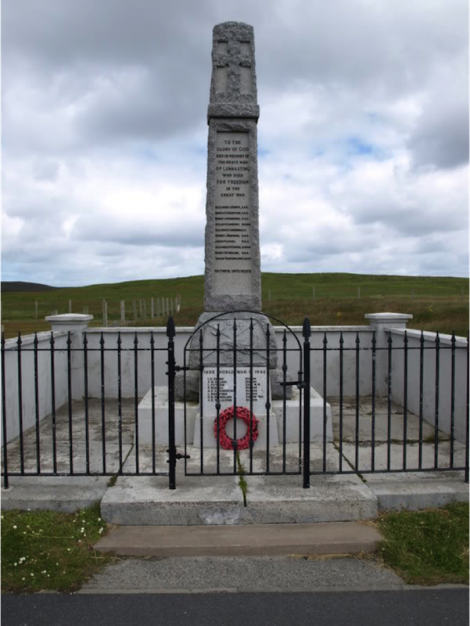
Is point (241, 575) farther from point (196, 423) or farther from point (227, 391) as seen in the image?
point (227, 391)

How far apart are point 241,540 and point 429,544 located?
4.86 ft

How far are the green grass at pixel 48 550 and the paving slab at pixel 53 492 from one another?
3.2 inches

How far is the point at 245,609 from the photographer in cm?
345

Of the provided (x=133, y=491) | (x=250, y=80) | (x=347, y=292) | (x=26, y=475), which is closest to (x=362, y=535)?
(x=133, y=491)

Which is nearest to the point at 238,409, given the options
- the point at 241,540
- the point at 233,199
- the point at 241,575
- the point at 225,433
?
the point at 225,433

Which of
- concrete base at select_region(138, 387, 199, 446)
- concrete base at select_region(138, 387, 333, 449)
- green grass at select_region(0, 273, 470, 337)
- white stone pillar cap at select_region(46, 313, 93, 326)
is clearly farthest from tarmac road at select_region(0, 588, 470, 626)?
green grass at select_region(0, 273, 470, 337)

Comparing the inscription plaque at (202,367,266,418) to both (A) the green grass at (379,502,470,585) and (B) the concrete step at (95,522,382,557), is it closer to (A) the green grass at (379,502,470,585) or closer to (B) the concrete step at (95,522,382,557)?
(B) the concrete step at (95,522,382,557)

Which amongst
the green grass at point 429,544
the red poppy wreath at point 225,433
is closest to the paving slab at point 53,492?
the red poppy wreath at point 225,433

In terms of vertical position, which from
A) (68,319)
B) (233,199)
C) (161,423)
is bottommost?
(161,423)

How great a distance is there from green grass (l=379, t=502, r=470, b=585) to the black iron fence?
534mm

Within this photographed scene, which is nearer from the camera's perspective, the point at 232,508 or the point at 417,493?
the point at 232,508

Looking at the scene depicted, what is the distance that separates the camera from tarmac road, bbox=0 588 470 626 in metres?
3.31

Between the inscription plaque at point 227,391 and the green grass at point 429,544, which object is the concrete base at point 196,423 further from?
the green grass at point 429,544

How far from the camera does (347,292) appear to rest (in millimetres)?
51594
